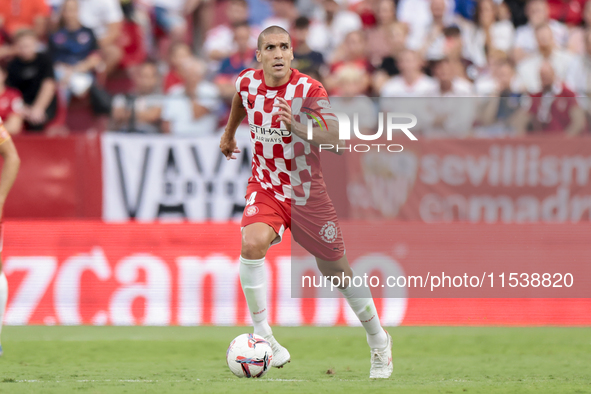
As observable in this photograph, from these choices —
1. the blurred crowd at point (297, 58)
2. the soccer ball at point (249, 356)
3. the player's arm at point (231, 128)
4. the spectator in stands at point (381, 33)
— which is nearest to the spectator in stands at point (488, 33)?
the blurred crowd at point (297, 58)

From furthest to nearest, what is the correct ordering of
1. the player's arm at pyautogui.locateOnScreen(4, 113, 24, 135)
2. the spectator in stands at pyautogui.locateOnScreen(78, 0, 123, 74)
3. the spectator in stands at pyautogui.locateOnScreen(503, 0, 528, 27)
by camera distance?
the spectator in stands at pyautogui.locateOnScreen(503, 0, 528, 27), the spectator in stands at pyautogui.locateOnScreen(78, 0, 123, 74), the player's arm at pyautogui.locateOnScreen(4, 113, 24, 135)

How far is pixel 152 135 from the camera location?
9.88m

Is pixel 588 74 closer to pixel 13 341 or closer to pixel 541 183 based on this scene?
pixel 541 183

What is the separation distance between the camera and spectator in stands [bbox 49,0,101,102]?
1166cm

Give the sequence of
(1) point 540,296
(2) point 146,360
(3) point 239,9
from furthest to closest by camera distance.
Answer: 1. (3) point 239,9
2. (1) point 540,296
3. (2) point 146,360

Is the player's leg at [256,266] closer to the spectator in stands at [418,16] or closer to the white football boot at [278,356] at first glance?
the white football boot at [278,356]

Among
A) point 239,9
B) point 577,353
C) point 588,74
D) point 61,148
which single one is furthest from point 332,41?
point 577,353

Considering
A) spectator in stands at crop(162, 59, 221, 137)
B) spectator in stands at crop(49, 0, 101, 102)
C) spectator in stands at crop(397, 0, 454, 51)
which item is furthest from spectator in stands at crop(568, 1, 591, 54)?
spectator in stands at crop(49, 0, 101, 102)

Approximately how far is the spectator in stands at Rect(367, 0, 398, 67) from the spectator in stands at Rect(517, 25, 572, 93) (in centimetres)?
185

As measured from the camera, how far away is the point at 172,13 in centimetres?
1295

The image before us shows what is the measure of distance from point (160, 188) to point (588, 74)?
544 centimetres

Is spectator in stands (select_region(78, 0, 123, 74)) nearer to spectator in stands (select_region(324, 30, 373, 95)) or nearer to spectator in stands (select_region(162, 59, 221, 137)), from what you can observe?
spectator in stands (select_region(162, 59, 221, 137))

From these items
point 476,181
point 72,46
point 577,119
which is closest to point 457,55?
point 577,119

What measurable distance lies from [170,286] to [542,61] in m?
5.65
